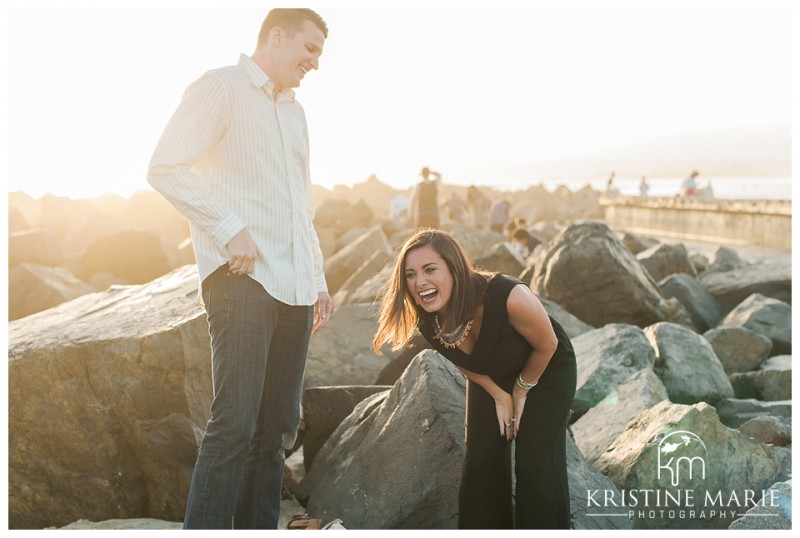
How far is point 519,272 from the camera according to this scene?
25.5ft

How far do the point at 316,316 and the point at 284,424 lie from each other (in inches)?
17.9

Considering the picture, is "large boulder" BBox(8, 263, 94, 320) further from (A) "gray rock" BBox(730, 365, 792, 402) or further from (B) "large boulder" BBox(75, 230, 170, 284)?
(A) "gray rock" BBox(730, 365, 792, 402)

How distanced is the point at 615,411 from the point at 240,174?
265 cm

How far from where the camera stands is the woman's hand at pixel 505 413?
288 centimetres

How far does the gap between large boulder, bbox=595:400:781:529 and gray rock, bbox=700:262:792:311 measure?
14.4ft

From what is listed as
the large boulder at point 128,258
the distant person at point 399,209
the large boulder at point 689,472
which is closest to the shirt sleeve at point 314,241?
the large boulder at point 689,472

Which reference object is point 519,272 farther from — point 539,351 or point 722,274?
point 539,351

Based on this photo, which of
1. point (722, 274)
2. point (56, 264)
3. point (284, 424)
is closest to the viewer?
point (284, 424)

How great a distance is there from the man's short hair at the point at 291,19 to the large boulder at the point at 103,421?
1527 millimetres

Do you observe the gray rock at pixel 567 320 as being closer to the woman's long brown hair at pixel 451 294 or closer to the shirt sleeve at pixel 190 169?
the woman's long brown hair at pixel 451 294

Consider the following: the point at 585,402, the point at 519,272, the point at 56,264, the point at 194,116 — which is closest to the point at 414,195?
the point at 519,272

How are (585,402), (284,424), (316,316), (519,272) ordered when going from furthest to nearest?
(519,272) < (585,402) < (316,316) < (284,424)

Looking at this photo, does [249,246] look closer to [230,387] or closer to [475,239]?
[230,387]

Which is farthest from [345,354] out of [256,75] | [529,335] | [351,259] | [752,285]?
[752,285]
